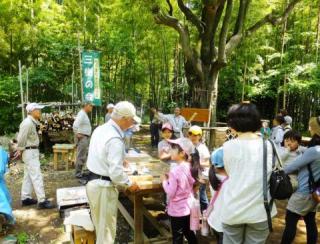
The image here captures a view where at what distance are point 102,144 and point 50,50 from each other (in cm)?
853

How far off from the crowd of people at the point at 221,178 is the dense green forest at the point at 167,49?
17.2ft

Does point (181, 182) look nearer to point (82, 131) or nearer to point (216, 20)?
point (82, 131)

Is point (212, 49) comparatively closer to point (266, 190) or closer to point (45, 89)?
point (45, 89)

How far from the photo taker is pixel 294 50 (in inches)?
500

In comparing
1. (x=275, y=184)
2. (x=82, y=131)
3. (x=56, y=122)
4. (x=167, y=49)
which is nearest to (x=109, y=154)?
(x=275, y=184)

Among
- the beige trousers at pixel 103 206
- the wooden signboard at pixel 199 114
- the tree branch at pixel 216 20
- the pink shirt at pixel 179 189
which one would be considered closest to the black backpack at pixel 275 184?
the pink shirt at pixel 179 189

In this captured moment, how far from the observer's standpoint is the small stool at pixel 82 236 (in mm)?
A: 3064

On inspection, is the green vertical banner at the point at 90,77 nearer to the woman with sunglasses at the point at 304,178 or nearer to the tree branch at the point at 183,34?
the tree branch at the point at 183,34

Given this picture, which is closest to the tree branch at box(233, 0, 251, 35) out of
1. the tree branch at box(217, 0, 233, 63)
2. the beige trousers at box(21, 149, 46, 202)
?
the tree branch at box(217, 0, 233, 63)

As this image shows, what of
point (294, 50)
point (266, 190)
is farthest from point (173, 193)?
point (294, 50)

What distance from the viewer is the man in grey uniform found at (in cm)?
603

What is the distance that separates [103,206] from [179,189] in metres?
0.68

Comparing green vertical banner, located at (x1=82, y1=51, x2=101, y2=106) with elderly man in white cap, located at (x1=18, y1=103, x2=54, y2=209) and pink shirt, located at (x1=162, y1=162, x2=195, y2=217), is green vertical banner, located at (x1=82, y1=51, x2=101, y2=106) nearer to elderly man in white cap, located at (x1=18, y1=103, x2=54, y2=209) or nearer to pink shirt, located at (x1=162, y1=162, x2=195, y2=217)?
elderly man in white cap, located at (x1=18, y1=103, x2=54, y2=209)

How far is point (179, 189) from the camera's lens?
2939mm
